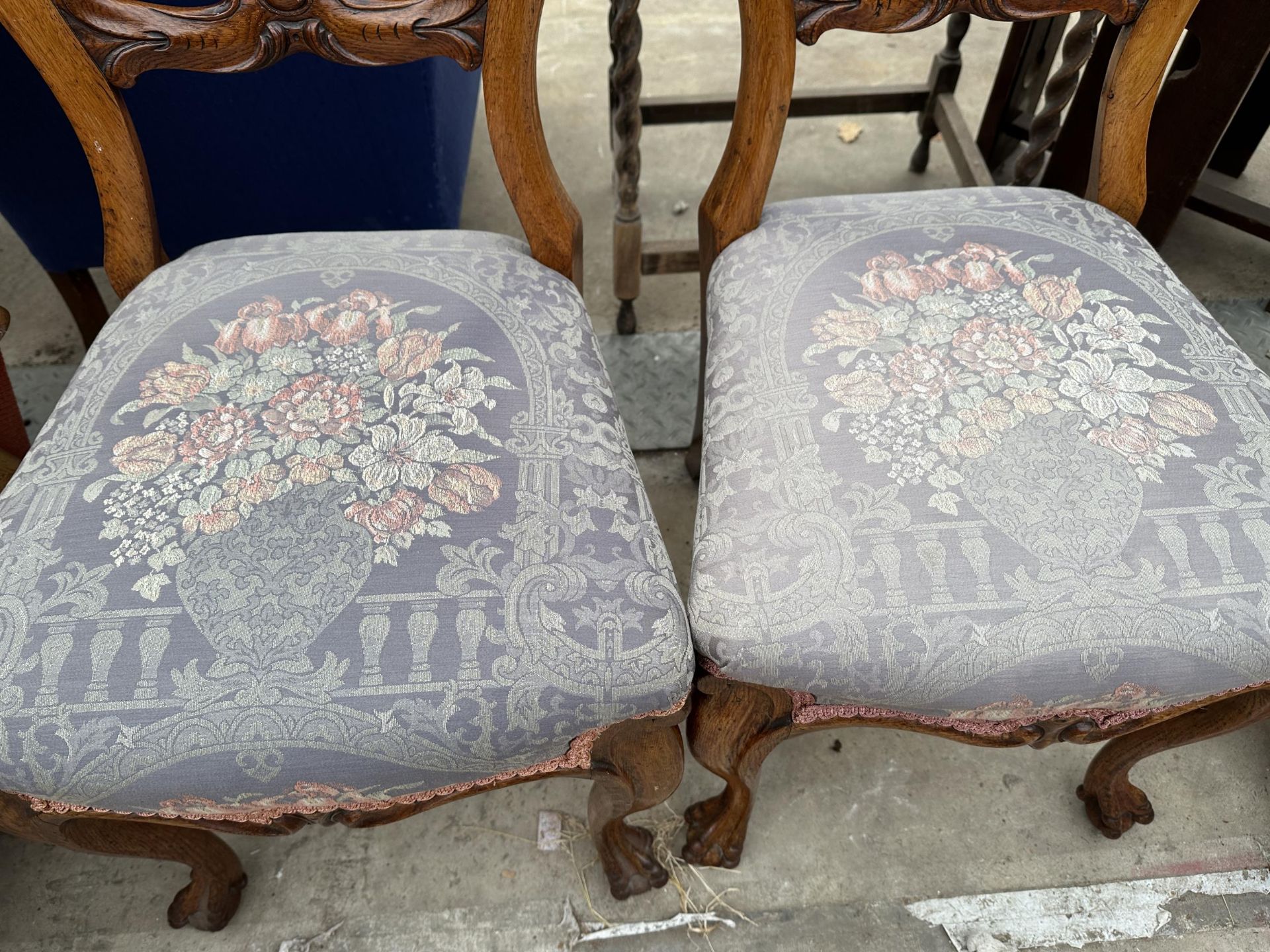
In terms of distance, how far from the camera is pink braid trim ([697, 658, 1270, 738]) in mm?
666

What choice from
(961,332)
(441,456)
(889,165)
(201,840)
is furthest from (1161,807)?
(889,165)

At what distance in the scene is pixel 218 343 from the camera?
73cm

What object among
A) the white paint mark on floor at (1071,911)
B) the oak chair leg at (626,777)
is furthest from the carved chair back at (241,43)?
the white paint mark on floor at (1071,911)

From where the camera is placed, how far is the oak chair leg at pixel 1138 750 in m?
0.75

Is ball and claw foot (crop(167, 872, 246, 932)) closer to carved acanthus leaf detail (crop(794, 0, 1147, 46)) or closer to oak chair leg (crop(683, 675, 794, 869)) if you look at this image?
oak chair leg (crop(683, 675, 794, 869))

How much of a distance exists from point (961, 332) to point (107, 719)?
2.40 ft

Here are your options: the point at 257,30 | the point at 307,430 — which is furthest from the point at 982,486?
the point at 257,30

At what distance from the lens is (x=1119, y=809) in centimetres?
95

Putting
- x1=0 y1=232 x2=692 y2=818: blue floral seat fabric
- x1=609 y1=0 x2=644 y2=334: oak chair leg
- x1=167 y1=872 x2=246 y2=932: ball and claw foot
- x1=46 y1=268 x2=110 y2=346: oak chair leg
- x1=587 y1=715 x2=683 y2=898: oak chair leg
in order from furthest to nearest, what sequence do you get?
x1=46 y1=268 x2=110 y2=346: oak chair leg → x1=609 y1=0 x2=644 y2=334: oak chair leg → x1=167 y1=872 x2=246 y2=932: ball and claw foot → x1=587 y1=715 x2=683 y2=898: oak chair leg → x1=0 y1=232 x2=692 y2=818: blue floral seat fabric

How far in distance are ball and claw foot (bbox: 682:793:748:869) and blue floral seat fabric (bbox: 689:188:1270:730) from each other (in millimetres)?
322

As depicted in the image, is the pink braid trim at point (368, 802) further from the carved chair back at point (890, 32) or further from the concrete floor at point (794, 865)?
the carved chair back at point (890, 32)

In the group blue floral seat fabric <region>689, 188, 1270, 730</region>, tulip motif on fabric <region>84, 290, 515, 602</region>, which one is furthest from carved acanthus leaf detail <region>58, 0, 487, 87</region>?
blue floral seat fabric <region>689, 188, 1270, 730</region>

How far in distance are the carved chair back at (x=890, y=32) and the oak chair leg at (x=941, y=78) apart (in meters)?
0.64

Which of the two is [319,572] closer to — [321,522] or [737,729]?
[321,522]
